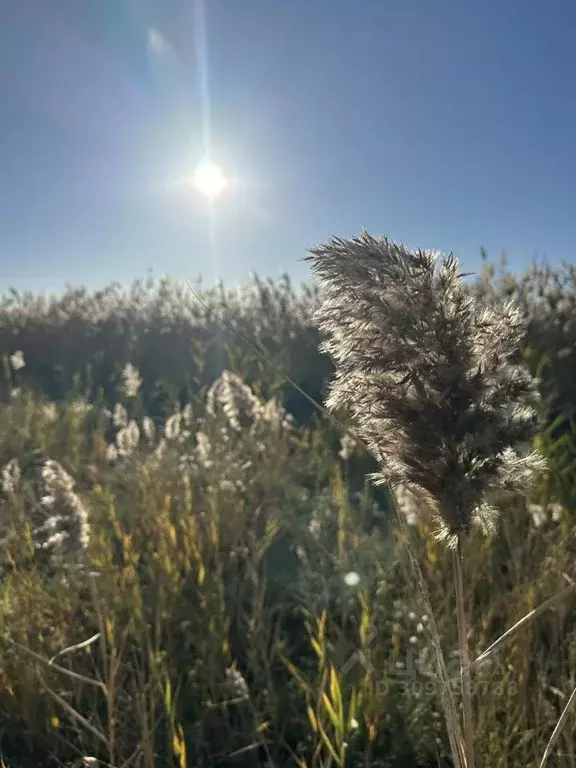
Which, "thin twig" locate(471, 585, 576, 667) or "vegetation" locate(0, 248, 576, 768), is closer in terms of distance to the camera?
"thin twig" locate(471, 585, 576, 667)

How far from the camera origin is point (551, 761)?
5.39 ft

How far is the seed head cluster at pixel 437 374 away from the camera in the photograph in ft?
3.06

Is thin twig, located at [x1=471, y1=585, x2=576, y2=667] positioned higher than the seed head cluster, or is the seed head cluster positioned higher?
the seed head cluster

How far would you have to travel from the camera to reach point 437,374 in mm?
939

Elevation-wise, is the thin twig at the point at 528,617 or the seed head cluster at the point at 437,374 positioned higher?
the seed head cluster at the point at 437,374

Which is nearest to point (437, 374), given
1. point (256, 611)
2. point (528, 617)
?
point (528, 617)

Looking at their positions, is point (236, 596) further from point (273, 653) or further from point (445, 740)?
point (445, 740)

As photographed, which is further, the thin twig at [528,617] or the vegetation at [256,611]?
the vegetation at [256,611]

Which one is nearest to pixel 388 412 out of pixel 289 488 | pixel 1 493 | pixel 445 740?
pixel 445 740

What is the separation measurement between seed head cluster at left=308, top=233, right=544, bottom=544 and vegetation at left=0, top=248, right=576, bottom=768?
11 cm

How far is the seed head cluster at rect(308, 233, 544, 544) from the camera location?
932 mm

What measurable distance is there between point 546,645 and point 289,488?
1.60 metres

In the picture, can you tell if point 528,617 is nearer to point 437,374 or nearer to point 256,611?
point 437,374

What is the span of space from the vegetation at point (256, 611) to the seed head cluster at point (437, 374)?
0.11 m
